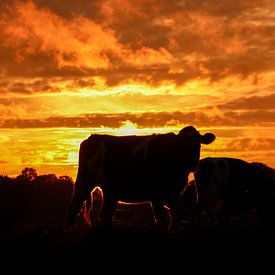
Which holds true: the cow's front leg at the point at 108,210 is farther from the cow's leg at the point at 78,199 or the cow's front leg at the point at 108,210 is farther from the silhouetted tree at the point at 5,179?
the silhouetted tree at the point at 5,179

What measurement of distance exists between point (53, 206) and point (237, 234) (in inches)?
803

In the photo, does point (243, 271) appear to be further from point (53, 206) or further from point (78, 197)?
point (53, 206)

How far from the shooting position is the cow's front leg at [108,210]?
1641 centimetres

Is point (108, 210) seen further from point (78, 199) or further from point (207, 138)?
point (207, 138)

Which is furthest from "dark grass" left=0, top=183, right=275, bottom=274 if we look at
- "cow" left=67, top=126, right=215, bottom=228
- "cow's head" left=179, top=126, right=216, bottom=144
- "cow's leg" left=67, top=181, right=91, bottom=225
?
"cow's head" left=179, top=126, right=216, bottom=144

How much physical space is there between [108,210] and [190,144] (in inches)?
122

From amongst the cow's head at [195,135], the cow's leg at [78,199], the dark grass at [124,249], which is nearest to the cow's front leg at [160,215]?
the dark grass at [124,249]

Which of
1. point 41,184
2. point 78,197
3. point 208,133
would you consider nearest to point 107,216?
point 78,197

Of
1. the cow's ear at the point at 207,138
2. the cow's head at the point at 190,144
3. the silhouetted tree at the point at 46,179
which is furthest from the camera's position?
the silhouetted tree at the point at 46,179

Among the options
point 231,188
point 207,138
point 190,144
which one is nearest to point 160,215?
point 190,144

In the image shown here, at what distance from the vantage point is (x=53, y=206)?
33250 millimetres

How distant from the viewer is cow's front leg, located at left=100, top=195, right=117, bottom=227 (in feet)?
53.8

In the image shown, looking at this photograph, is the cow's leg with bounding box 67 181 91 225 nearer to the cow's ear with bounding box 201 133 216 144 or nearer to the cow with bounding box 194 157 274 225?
the cow's ear with bounding box 201 133 216 144

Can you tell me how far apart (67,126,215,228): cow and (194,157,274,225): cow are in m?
5.01
